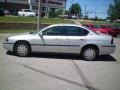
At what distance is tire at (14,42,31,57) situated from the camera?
38.4 ft

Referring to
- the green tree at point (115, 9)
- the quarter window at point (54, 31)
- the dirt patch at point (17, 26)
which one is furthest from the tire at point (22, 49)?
the green tree at point (115, 9)

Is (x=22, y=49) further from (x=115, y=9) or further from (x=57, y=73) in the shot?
(x=115, y=9)

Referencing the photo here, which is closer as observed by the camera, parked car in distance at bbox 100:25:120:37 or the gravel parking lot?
the gravel parking lot

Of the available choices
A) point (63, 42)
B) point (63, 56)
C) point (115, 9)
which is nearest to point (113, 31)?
point (63, 56)

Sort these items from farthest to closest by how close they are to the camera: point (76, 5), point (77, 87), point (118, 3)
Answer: point (76, 5), point (118, 3), point (77, 87)

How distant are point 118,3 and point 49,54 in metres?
57.1

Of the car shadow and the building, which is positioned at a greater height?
the building

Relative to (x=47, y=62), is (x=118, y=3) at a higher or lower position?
higher

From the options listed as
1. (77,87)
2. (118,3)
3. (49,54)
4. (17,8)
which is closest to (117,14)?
(118,3)

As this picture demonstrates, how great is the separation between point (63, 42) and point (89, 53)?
1.25 metres

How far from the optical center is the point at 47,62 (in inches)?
425

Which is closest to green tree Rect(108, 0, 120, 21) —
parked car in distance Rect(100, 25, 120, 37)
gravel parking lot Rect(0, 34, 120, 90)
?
parked car in distance Rect(100, 25, 120, 37)

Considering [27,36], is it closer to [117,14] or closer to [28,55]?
[28,55]

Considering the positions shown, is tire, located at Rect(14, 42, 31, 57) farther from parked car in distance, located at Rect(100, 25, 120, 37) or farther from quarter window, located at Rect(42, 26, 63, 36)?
parked car in distance, located at Rect(100, 25, 120, 37)
